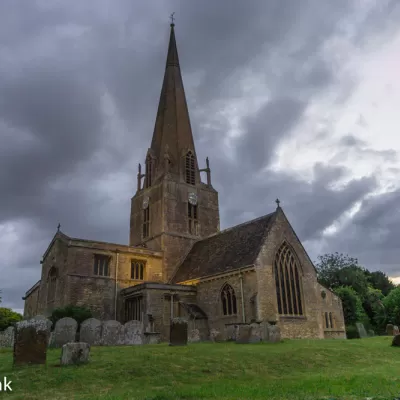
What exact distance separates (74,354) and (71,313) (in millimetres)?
15770

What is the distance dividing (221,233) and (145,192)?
10740 millimetres

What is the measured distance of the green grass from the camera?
8.75 m

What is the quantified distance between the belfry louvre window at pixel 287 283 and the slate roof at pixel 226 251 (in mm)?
2114

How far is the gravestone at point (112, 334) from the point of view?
1948 cm

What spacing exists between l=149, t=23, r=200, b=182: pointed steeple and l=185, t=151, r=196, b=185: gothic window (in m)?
0.46

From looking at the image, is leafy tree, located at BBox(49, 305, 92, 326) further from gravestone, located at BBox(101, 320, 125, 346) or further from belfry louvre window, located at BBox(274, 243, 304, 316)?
belfry louvre window, located at BBox(274, 243, 304, 316)

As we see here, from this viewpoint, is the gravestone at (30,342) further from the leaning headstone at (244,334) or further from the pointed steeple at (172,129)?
the pointed steeple at (172,129)

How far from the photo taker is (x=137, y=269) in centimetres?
3550

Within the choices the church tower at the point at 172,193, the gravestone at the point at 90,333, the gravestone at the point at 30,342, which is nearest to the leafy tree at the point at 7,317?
the church tower at the point at 172,193

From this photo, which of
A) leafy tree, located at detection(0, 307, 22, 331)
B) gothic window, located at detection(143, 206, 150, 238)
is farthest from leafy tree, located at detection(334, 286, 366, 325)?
leafy tree, located at detection(0, 307, 22, 331)

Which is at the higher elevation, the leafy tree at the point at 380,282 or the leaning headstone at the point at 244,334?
the leafy tree at the point at 380,282

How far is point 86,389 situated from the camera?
930cm

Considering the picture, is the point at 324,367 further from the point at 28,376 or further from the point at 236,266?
the point at 236,266

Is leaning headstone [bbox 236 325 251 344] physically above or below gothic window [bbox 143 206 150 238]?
below
